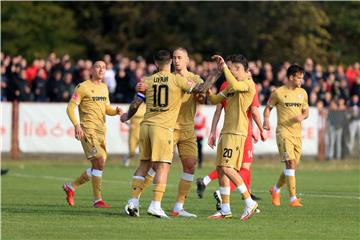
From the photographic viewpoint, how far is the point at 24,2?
52750mm

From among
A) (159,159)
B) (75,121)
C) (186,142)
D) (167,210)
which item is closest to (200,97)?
(186,142)

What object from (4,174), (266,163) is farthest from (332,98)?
(4,174)

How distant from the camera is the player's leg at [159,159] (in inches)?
671

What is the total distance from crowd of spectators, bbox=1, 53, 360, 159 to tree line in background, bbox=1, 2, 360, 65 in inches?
575

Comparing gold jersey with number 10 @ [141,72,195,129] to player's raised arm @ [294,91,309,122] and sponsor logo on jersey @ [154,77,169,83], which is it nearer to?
sponsor logo on jersey @ [154,77,169,83]

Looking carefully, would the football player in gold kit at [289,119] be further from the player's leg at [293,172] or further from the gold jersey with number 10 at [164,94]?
the gold jersey with number 10 at [164,94]

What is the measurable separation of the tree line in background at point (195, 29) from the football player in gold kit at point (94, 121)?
1310 inches

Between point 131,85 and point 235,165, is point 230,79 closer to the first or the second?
point 235,165

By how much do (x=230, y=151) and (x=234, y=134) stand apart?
0.27 m

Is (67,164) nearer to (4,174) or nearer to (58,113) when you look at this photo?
(58,113)

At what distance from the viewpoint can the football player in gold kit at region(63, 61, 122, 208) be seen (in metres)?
19.5

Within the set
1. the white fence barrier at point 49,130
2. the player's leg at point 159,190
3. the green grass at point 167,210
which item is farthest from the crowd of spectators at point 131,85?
the player's leg at point 159,190

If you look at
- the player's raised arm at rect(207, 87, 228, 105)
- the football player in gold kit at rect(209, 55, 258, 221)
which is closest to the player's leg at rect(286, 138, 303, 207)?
the football player in gold kit at rect(209, 55, 258, 221)

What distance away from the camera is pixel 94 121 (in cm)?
1962
